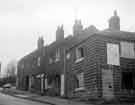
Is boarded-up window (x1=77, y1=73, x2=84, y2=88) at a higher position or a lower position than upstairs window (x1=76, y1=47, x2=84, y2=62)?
lower

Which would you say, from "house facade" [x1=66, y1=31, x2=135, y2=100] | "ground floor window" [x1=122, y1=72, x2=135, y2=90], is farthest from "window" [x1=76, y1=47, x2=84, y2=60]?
"ground floor window" [x1=122, y1=72, x2=135, y2=90]

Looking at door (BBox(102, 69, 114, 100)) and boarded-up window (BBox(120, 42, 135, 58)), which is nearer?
door (BBox(102, 69, 114, 100))

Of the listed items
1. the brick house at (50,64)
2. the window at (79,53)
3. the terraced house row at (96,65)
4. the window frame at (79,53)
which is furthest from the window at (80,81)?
the brick house at (50,64)

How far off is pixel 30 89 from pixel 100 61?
58.4 ft

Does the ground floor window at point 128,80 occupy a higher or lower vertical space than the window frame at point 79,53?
lower

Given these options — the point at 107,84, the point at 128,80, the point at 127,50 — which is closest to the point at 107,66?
the point at 107,84

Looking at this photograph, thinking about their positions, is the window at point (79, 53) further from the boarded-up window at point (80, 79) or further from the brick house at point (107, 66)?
the boarded-up window at point (80, 79)

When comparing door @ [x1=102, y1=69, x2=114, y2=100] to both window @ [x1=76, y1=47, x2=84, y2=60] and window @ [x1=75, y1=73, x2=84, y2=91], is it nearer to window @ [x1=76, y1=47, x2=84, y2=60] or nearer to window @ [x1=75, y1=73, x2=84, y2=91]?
window @ [x1=75, y1=73, x2=84, y2=91]

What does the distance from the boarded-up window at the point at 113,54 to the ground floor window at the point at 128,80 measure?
1.34m

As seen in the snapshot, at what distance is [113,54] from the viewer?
22.7m

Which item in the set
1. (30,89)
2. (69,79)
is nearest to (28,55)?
(30,89)

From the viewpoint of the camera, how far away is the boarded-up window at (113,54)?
885 inches

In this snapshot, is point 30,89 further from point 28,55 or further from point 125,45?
point 125,45

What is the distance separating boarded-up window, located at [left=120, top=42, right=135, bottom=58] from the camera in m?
23.3
